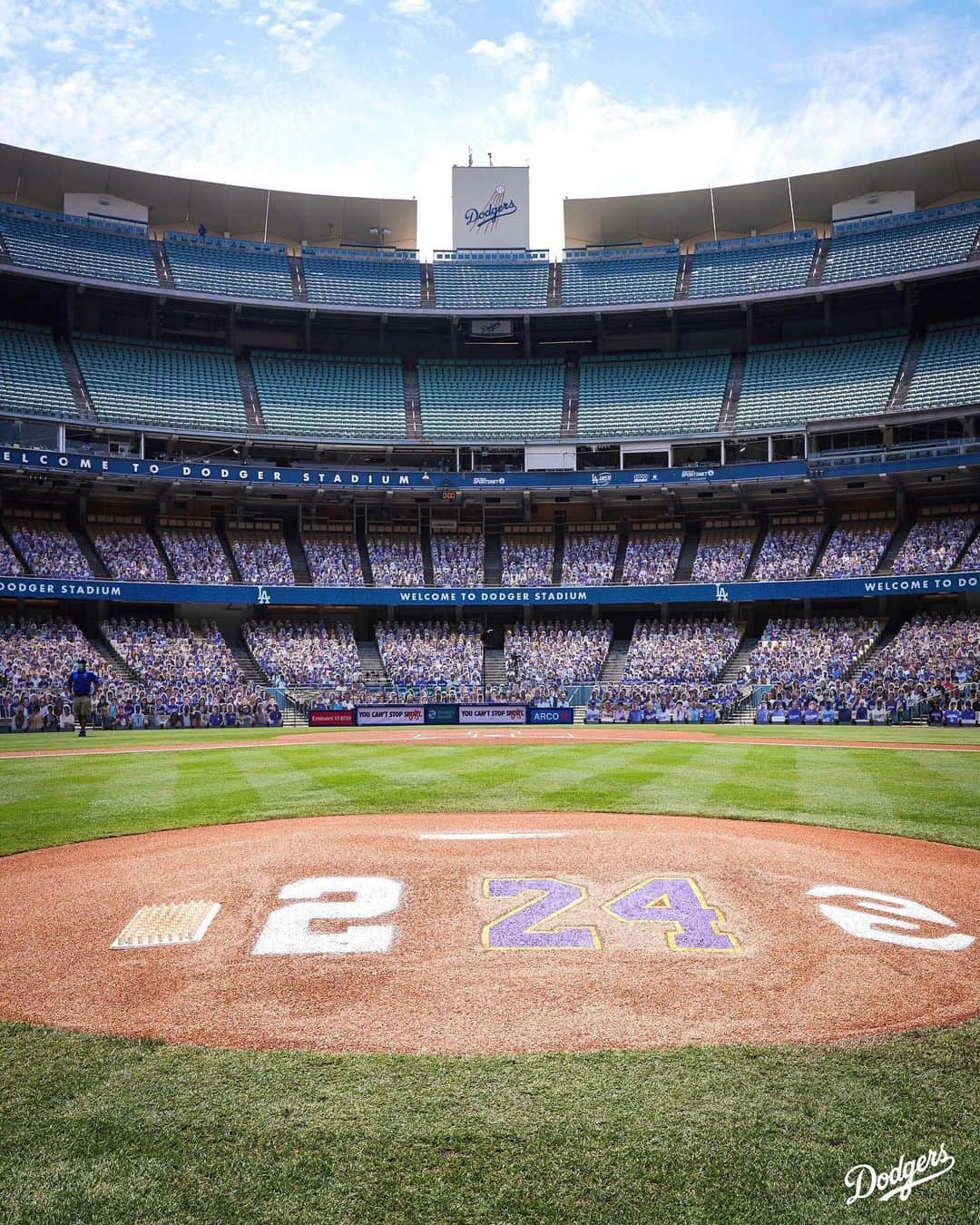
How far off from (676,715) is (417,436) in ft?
76.0

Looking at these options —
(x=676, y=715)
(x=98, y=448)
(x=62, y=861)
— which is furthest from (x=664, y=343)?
(x=62, y=861)

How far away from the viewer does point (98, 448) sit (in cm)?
4488

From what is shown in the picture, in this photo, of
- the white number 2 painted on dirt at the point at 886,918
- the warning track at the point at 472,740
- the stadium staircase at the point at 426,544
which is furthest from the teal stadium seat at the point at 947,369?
the white number 2 painted on dirt at the point at 886,918

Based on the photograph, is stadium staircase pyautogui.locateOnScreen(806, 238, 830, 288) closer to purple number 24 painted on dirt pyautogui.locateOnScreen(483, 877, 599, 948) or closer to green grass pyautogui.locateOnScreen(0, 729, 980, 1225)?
purple number 24 painted on dirt pyautogui.locateOnScreen(483, 877, 599, 948)

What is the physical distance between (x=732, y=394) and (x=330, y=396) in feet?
78.4

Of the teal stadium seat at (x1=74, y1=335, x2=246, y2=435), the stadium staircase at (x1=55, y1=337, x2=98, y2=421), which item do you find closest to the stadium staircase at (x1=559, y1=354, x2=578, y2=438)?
the teal stadium seat at (x1=74, y1=335, x2=246, y2=435)

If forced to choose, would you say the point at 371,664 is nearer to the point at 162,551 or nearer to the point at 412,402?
the point at 162,551

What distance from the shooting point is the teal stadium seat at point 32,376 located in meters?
44.2

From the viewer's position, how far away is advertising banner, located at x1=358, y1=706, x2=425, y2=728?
37781 millimetres

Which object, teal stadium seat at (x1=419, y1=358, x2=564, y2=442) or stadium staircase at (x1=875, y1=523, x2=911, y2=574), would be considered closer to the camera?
stadium staircase at (x1=875, y1=523, x2=911, y2=574)

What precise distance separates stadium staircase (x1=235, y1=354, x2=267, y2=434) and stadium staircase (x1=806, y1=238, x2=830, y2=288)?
32.5 meters

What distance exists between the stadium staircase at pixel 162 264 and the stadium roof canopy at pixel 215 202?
4.57 metres

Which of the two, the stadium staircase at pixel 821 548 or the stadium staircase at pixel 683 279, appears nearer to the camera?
the stadium staircase at pixel 821 548

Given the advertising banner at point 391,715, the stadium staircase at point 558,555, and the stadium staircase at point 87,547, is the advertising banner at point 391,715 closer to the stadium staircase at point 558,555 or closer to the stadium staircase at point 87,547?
the stadium staircase at point 558,555
